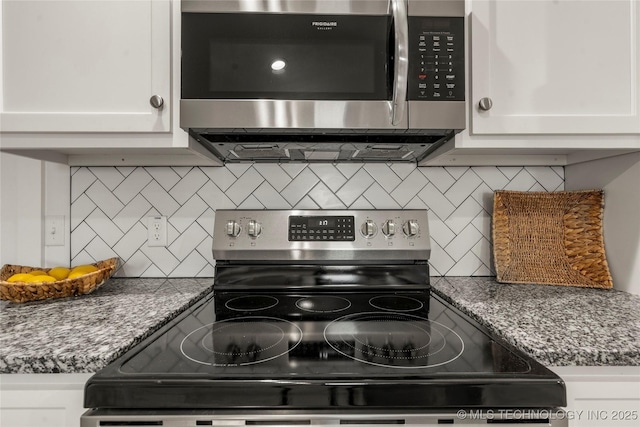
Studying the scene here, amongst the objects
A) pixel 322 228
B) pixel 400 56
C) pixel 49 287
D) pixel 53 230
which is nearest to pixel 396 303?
pixel 322 228

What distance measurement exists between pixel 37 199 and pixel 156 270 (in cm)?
49

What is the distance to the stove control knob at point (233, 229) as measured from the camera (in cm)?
121

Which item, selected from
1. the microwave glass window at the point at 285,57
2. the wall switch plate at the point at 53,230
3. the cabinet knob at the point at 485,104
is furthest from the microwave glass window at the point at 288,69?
the wall switch plate at the point at 53,230

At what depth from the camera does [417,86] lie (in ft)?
3.22

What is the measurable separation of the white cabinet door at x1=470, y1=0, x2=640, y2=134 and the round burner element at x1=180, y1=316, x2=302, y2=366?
787mm

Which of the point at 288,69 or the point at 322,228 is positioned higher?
the point at 288,69

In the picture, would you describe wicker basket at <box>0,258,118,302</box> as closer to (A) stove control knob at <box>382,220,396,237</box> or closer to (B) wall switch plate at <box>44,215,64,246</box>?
(B) wall switch plate at <box>44,215,64,246</box>

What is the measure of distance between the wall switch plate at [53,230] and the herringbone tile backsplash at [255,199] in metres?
0.04

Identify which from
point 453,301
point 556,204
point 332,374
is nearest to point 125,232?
point 332,374

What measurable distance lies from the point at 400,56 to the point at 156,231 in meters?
1.06

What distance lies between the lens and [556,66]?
3.36 ft

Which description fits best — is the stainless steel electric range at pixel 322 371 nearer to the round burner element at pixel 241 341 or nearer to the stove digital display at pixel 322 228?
the round burner element at pixel 241 341

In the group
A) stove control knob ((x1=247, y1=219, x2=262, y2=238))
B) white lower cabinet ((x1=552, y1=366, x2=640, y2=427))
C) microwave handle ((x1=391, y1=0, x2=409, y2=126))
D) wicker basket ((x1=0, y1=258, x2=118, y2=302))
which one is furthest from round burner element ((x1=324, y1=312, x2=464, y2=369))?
wicker basket ((x1=0, y1=258, x2=118, y2=302))

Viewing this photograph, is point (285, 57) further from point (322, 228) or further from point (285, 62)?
point (322, 228)
